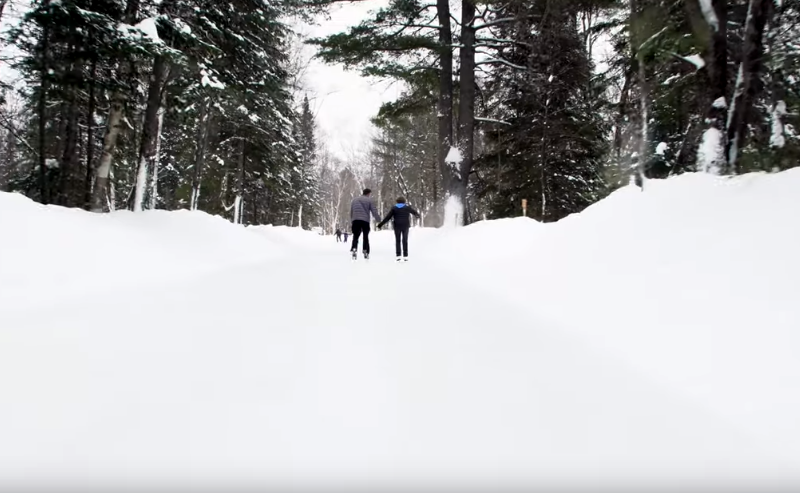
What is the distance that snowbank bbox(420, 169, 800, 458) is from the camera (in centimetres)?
210

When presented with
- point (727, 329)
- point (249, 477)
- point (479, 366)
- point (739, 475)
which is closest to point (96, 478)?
point (249, 477)

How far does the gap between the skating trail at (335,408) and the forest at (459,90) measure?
3.60 metres

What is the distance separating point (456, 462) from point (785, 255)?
2843mm

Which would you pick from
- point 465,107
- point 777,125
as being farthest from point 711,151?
point 465,107

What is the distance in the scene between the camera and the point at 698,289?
304 cm

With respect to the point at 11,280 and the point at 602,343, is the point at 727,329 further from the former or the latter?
the point at 11,280

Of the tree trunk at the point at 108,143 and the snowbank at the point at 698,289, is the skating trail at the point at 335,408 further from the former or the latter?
the tree trunk at the point at 108,143

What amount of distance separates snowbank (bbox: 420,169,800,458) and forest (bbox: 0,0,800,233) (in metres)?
0.69

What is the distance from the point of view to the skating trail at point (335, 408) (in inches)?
61.2

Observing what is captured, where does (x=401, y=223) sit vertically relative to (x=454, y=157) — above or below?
below

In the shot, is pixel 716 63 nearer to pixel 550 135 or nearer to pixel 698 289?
pixel 698 289

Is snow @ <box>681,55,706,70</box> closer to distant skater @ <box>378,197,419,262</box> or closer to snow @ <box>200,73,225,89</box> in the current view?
distant skater @ <box>378,197,419,262</box>

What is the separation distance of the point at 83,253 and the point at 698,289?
6.94 meters

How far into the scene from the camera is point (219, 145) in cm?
1984
